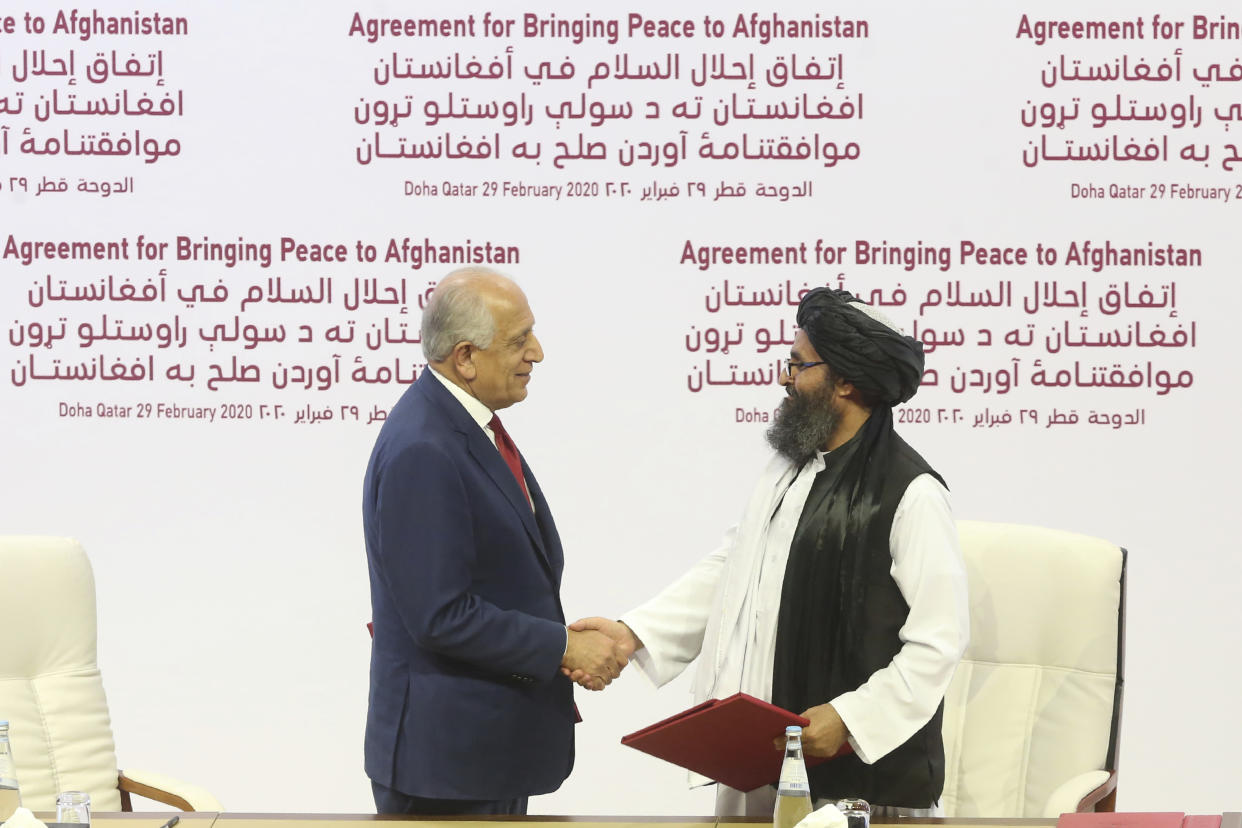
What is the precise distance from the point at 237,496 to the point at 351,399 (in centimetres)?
42

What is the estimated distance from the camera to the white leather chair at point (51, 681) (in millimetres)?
2961

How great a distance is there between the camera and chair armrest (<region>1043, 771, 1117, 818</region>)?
2701mm

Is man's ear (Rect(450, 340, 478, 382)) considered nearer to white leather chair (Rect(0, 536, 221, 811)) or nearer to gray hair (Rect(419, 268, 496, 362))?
gray hair (Rect(419, 268, 496, 362))

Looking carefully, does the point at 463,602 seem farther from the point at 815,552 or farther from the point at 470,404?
the point at 815,552

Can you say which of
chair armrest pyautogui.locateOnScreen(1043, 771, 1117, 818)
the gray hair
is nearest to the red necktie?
the gray hair

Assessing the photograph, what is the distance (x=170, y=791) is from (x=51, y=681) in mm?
407

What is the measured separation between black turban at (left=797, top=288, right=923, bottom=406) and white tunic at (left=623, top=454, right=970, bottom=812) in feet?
0.58

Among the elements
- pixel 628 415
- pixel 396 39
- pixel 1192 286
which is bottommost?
pixel 628 415

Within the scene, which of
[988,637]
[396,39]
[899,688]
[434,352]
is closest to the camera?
[899,688]

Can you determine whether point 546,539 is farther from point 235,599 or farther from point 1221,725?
point 1221,725

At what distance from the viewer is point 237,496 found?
406 cm

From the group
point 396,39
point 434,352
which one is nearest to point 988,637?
point 434,352

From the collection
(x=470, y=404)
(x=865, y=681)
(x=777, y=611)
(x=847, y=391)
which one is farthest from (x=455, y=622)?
(x=847, y=391)

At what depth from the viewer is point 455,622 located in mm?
2508
